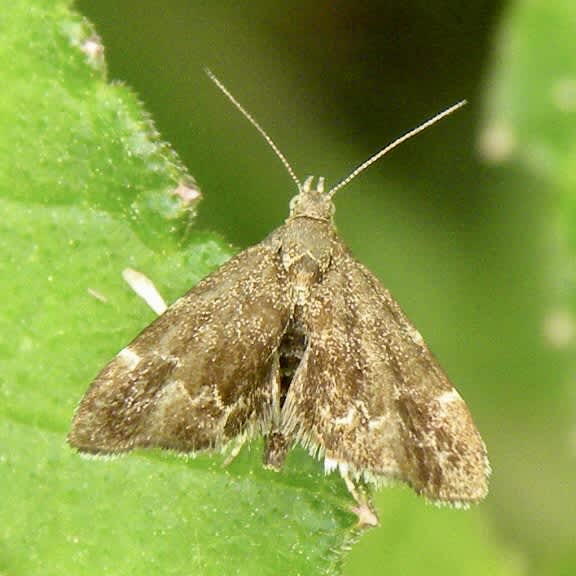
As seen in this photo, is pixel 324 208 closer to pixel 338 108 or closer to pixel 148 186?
pixel 148 186

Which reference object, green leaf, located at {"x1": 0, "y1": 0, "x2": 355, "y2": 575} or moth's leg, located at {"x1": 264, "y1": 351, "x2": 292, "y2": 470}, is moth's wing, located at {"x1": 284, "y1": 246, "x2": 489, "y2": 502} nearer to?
moth's leg, located at {"x1": 264, "y1": 351, "x2": 292, "y2": 470}

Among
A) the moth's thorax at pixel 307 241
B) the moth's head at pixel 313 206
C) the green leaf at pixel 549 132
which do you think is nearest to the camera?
the moth's thorax at pixel 307 241

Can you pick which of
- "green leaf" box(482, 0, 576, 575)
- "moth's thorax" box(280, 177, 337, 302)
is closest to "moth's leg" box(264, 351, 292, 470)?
"moth's thorax" box(280, 177, 337, 302)

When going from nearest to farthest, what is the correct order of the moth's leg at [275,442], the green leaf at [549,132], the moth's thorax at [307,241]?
the moth's leg at [275,442] < the moth's thorax at [307,241] < the green leaf at [549,132]

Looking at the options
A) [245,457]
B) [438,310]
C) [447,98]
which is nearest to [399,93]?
[447,98]

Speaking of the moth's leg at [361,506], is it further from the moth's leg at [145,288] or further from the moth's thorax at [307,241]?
the moth's leg at [145,288]

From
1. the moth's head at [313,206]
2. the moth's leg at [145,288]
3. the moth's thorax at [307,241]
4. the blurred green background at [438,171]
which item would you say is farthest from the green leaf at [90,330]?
the blurred green background at [438,171]

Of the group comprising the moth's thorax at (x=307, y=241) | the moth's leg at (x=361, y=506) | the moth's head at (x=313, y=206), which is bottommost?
the moth's leg at (x=361, y=506)
